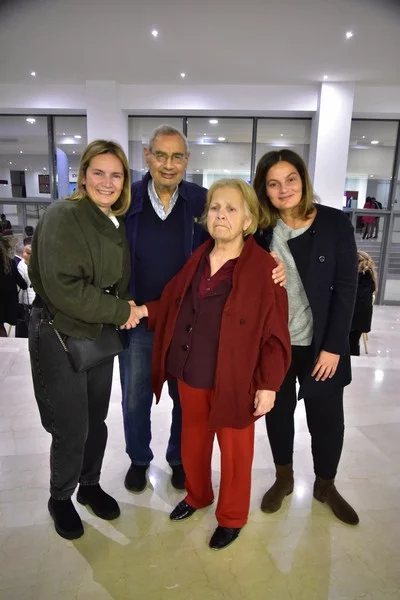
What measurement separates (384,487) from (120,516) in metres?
1.46

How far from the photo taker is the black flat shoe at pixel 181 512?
1.91 m

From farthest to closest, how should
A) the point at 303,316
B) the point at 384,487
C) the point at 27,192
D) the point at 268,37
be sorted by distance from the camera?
the point at 27,192 < the point at 268,37 < the point at 384,487 < the point at 303,316

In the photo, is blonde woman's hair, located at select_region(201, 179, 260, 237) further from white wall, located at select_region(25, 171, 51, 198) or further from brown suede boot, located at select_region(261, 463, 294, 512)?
white wall, located at select_region(25, 171, 51, 198)

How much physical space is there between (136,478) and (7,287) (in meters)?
3.07

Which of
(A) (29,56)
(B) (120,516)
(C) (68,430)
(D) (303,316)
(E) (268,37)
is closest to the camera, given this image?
(C) (68,430)

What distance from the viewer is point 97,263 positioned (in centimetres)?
157

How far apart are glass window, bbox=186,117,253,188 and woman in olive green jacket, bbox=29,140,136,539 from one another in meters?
6.70

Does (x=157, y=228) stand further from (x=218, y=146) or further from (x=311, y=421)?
(x=218, y=146)

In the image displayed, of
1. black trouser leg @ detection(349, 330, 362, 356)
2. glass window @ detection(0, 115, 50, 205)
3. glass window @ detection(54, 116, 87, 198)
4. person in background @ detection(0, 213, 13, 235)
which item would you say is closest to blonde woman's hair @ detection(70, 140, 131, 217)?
black trouser leg @ detection(349, 330, 362, 356)

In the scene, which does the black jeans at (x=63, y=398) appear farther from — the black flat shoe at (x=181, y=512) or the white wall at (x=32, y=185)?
the white wall at (x=32, y=185)

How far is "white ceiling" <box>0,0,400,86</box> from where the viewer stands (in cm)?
445

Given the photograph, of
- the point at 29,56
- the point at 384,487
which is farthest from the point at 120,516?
the point at 29,56

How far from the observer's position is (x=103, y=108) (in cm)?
719

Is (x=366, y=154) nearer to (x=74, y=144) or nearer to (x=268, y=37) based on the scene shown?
(x=268, y=37)
